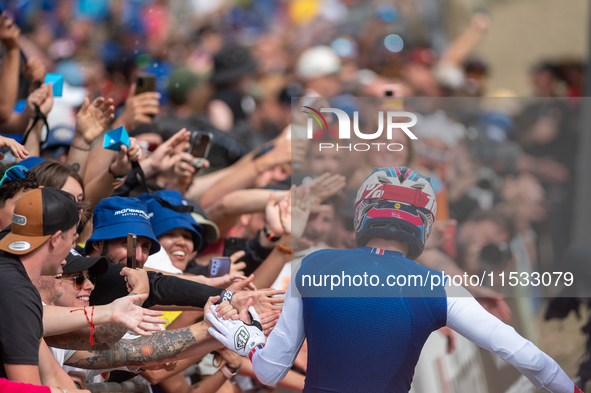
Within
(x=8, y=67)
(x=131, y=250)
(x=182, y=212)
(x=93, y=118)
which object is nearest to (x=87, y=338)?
(x=131, y=250)

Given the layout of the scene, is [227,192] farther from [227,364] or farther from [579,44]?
[579,44]

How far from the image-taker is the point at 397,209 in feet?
10.1

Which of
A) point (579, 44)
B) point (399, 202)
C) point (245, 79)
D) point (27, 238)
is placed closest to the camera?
point (27, 238)

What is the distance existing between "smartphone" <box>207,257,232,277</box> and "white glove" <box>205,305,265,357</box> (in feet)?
1.84

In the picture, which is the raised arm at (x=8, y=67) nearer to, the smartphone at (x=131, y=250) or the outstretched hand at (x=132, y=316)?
the smartphone at (x=131, y=250)

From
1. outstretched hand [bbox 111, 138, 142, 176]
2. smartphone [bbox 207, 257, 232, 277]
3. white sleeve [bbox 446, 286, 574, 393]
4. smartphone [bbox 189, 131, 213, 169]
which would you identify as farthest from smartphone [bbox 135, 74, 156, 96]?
white sleeve [bbox 446, 286, 574, 393]

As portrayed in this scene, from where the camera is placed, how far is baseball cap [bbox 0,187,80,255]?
276cm

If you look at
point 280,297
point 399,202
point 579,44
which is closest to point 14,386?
point 280,297

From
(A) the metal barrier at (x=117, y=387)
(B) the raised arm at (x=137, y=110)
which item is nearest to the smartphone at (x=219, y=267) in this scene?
(A) the metal barrier at (x=117, y=387)

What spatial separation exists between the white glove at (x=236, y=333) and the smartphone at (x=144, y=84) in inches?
66.6

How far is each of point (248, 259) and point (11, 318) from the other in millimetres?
1837

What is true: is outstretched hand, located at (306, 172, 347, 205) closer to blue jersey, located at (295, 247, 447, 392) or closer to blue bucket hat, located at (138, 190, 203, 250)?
blue jersey, located at (295, 247, 447, 392)

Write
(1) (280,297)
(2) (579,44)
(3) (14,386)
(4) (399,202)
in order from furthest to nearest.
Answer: (2) (579,44)
(1) (280,297)
(4) (399,202)
(3) (14,386)

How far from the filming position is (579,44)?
13695mm
